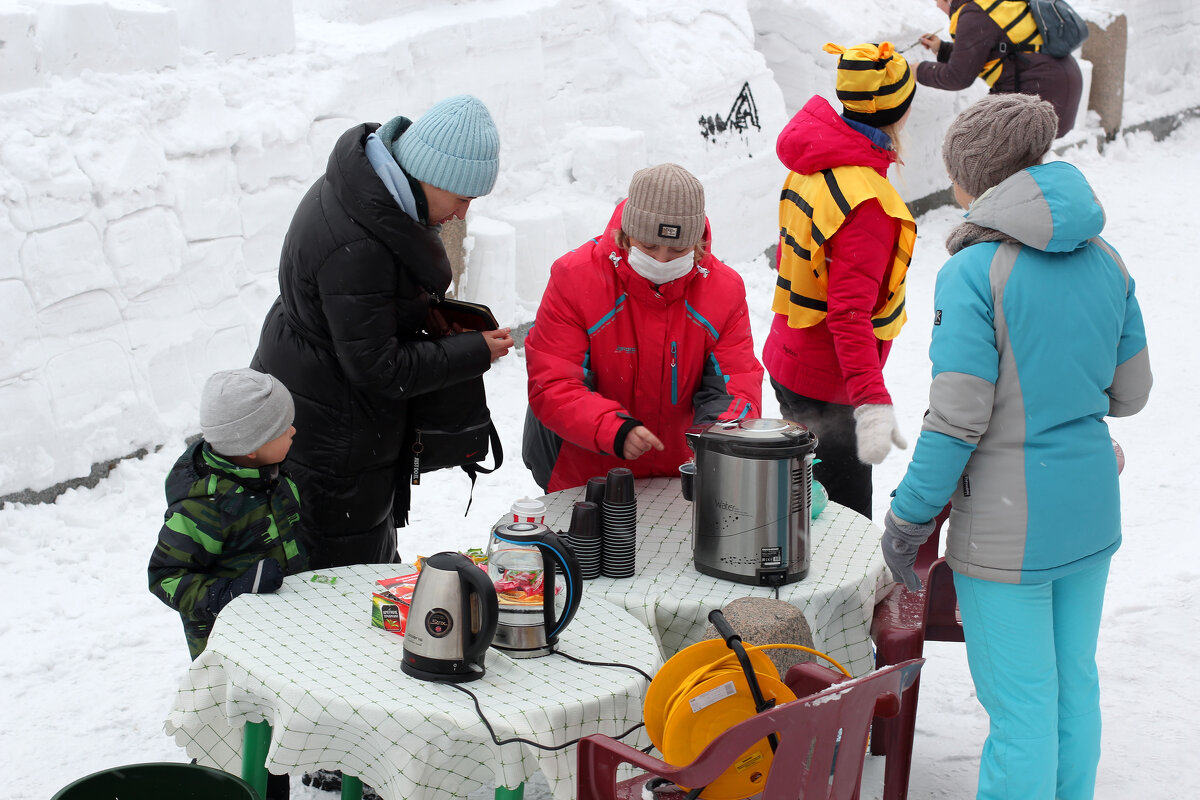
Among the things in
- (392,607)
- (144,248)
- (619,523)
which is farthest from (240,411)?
(144,248)

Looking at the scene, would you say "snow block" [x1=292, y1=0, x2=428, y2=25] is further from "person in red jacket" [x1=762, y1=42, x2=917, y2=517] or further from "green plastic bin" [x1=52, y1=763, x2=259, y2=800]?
"green plastic bin" [x1=52, y1=763, x2=259, y2=800]

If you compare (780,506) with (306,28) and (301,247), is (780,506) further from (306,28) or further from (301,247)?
(306,28)

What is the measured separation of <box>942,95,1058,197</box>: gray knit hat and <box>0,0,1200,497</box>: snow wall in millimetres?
1742

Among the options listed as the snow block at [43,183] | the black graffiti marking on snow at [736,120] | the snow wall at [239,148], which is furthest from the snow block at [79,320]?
the black graffiti marking on snow at [736,120]

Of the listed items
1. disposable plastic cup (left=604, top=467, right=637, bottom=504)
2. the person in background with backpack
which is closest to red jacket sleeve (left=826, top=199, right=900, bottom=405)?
disposable plastic cup (left=604, top=467, right=637, bottom=504)

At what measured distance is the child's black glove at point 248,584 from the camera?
8.96 feet

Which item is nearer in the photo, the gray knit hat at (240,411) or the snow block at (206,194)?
the gray knit hat at (240,411)

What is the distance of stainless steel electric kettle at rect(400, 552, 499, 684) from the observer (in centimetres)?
233

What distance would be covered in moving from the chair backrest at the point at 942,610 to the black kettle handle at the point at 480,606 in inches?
54.9

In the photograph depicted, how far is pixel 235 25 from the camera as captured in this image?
232 inches

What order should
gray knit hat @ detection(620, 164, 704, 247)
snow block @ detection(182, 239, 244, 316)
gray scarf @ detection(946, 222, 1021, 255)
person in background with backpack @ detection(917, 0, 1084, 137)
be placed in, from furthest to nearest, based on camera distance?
person in background with backpack @ detection(917, 0, 1084, 137)
snow block @ detection(182, 239, 244, 316)
gray knit hat @ detection(620, 164, 704, 247)
gray scarf @ detection(946, 222, 1021, 255)

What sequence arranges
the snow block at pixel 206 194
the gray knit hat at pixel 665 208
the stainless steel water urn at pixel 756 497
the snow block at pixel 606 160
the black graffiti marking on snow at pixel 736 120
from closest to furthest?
1. the stainless steel water urn at pixel 756 497
2. the gray knit hat at pixel 665 208
3. the snow block at pixel 206 194
4. the snow block at pixel 606 160
5. the black graffiti marking on snow at pixel 736 120

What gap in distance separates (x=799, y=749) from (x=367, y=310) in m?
1.53

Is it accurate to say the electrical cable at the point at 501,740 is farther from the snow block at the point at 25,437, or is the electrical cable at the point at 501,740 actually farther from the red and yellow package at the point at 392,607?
the snow block at the point at 25,437
